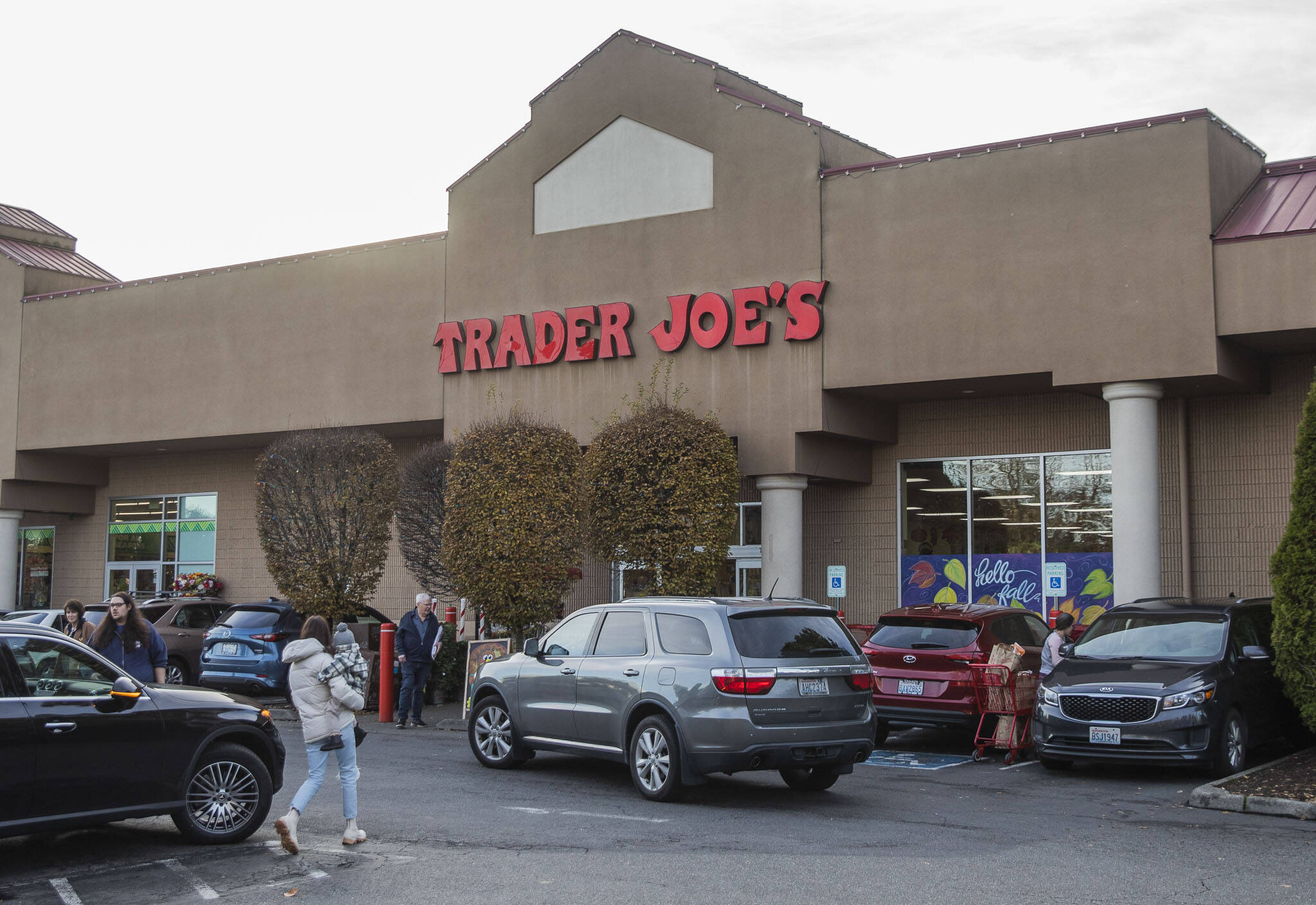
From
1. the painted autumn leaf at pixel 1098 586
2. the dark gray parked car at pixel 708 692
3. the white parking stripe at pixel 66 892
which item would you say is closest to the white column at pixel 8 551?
the dark gray parked car at pixel 708 692

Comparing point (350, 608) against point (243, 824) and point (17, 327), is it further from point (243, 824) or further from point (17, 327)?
point (17, 327)

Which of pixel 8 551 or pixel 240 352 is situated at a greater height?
pixel 240 352

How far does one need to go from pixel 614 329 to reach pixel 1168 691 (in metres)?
12.6

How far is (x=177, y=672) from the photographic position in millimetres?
21500

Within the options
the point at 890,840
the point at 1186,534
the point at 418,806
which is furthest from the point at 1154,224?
the point at 418,806

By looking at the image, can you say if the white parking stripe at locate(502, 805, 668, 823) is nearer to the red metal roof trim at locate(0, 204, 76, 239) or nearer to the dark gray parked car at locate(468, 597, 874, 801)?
the dark gray parked car at locate(468, 597, 874, 801)

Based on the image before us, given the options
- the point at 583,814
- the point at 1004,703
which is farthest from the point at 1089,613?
the point at 583,814

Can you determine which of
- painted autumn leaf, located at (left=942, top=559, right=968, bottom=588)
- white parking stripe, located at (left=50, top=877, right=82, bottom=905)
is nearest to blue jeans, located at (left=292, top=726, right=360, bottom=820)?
white parking stripe, located at (left=50, top=877, right=82, bottom=905)

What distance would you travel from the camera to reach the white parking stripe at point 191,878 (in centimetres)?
779

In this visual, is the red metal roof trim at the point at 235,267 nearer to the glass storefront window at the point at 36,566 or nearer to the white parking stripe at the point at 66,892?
the glass storefront window at the point at 36,566

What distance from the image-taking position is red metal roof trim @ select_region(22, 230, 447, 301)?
25.8 meters

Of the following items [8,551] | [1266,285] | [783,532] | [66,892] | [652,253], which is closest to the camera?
[66,892]

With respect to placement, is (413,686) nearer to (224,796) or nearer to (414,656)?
(414,656)

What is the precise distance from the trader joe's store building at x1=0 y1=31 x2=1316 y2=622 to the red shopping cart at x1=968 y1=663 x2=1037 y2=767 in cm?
503
